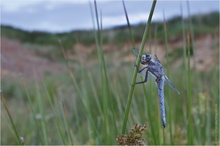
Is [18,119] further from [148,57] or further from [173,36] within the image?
[173,36]

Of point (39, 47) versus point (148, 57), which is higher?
point (148, 57)

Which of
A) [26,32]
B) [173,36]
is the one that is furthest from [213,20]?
[26,32]

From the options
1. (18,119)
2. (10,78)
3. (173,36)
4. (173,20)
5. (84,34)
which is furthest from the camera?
(84,34)

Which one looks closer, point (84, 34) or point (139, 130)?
point (139, 130)

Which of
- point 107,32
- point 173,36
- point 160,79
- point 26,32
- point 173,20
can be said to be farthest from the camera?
point 26,32

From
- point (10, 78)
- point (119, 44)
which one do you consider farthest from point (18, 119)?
point (119, 44)

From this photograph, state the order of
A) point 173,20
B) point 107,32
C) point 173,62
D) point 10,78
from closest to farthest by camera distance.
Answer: point 10,78 < point 173,62 < point 173,20 < point 107,32

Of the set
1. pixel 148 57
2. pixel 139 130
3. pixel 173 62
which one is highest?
pixel 148 57

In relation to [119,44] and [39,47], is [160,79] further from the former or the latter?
[39,47]

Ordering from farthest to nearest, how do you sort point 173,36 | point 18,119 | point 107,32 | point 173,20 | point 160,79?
1. point 107,32
2. point 173,20
3. point 173,36
4. point 18,119
5. point 160,79
